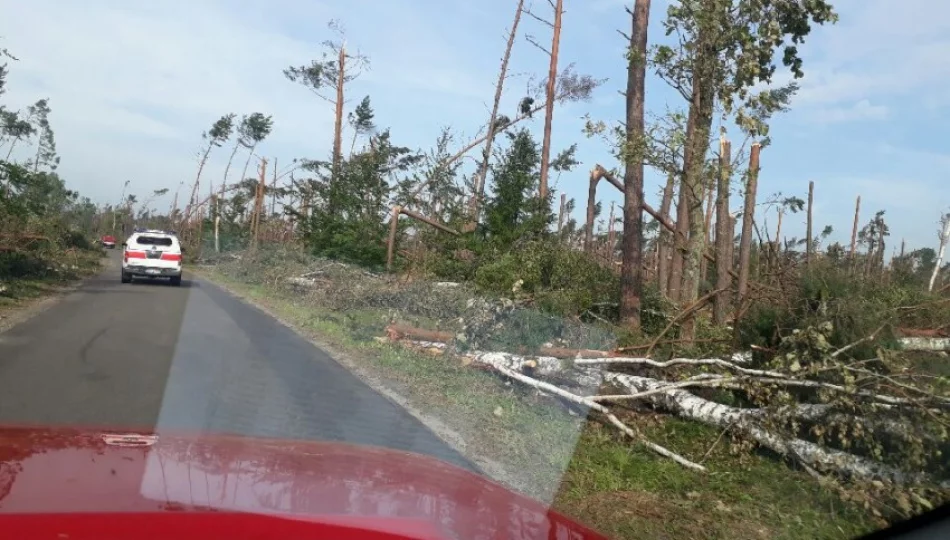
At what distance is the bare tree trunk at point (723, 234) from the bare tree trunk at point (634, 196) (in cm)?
167

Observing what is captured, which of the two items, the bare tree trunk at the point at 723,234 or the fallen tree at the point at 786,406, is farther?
the bare tree trunk at the point at 723,234

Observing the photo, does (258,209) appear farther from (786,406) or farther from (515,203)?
(786,406)

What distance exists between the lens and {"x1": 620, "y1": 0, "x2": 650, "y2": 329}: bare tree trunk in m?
14.5

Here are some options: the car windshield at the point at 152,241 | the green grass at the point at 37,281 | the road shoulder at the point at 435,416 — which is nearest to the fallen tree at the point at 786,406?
the road shoulder at the point at 435,416

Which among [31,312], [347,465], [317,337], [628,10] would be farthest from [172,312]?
[347,465]

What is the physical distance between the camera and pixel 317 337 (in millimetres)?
15242

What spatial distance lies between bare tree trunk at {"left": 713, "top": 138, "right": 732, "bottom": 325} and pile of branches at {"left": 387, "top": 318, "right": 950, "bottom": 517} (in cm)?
333

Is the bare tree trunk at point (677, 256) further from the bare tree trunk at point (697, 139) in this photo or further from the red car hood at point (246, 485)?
the red car hood at point (246, 485)

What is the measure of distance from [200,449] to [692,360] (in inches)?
231

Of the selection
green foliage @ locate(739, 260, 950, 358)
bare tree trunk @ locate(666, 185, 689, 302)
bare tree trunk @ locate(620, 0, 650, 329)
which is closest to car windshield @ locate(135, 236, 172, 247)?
bare tree trunk @ locate(666, 185, 689, 302)

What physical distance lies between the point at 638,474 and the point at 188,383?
5593 millimetres

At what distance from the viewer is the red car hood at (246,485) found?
263 cm

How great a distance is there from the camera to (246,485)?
302 cm

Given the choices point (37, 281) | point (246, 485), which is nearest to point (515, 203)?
point (37, 281)
